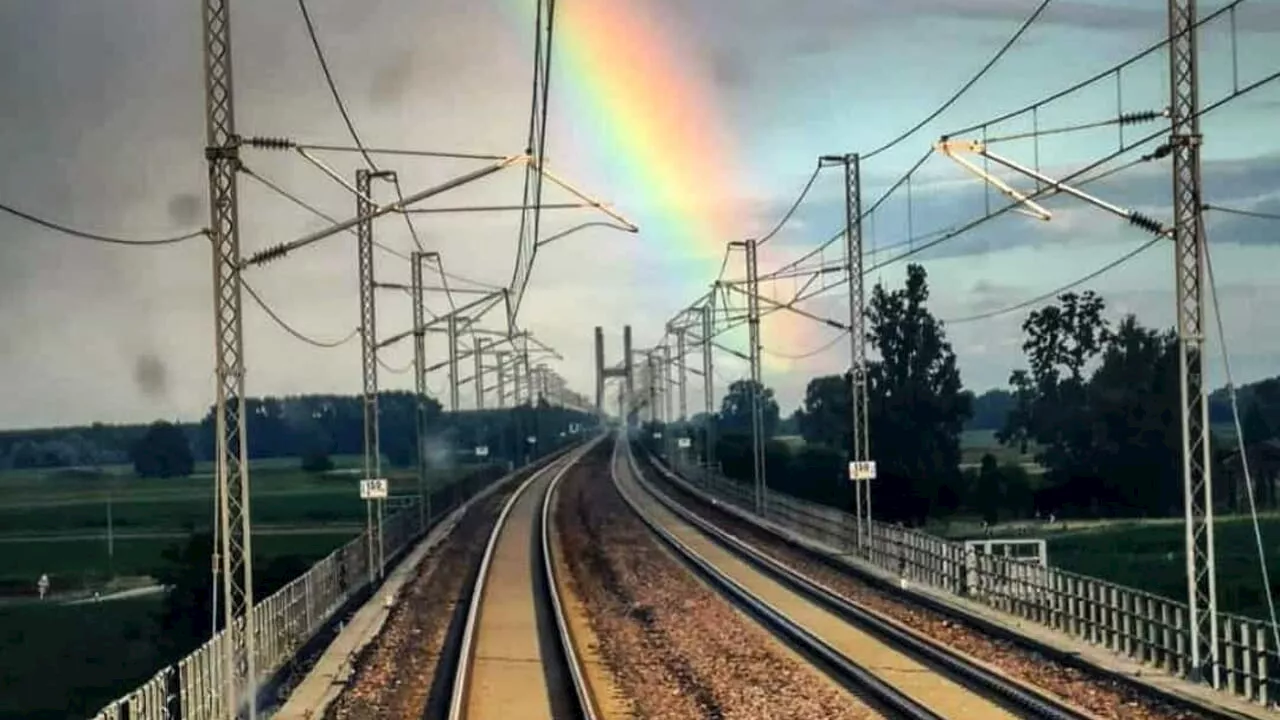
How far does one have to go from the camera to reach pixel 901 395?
4407 inches

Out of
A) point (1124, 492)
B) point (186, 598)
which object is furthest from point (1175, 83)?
point (1124, 492)

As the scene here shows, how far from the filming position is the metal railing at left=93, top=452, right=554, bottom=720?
17.9 m

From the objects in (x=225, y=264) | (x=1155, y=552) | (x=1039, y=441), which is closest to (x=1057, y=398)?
(x=1039, y=441)

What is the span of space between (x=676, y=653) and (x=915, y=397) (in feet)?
267

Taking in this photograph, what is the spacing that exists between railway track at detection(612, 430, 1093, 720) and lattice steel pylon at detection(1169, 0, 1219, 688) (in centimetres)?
260

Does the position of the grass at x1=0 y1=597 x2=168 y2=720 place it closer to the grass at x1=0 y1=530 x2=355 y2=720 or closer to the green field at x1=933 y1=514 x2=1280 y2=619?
the grass at x1=0 y1=530 x2=355 y2=720

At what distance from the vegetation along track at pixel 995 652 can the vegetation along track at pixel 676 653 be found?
→ 2.76 meters

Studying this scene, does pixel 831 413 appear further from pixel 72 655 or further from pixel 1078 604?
pixel 1078 604

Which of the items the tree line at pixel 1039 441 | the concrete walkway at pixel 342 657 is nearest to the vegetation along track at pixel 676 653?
the concrete walkway at pixel 342 657

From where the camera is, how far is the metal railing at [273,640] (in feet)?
58.8

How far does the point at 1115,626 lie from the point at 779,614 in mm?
10952

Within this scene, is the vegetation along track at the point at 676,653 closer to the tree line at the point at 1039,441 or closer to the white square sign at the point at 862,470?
the white square sign at the point at 862,470

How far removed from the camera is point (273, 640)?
29.1 m

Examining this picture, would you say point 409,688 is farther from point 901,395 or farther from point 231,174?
point 901,395
